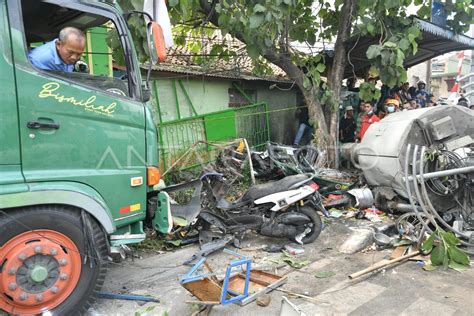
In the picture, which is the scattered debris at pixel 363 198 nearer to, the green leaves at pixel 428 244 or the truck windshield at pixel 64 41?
the green leaves at pixel 428 244

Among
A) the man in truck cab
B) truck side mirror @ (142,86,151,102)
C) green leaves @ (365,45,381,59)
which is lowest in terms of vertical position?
truck side mirror @ (142,86,151,102)

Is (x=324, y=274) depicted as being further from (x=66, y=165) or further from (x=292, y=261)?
(x=66, y=165)

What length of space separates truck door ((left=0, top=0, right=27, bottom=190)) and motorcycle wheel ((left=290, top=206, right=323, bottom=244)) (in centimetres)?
322

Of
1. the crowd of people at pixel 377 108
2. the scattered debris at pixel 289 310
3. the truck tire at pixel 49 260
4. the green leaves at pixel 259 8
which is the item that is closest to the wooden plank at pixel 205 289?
the scattered debris at pixel 289 310

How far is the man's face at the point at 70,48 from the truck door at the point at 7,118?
411 mm

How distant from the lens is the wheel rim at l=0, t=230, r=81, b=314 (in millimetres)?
2590

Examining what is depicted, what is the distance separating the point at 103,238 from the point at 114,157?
644 millimetres

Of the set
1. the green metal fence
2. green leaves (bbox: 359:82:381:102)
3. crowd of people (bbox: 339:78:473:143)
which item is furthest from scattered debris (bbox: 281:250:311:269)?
crowd of people (bbox: 339:78:473:143)

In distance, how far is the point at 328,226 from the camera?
548 centimetres

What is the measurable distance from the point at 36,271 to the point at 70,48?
65.9 inches

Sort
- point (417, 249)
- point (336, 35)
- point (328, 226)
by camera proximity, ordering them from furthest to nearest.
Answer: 1. point (336, 35)
2. point (328, 226)
3. point (417, 249)

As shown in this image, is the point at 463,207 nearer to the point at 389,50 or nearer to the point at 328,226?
the point at 328,226

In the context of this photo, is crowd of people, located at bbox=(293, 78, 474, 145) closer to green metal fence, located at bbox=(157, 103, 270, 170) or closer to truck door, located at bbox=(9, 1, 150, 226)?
green metal fence, located at bbox=(157, 103, 270, 170)

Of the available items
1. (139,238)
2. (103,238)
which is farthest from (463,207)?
(103,238)
